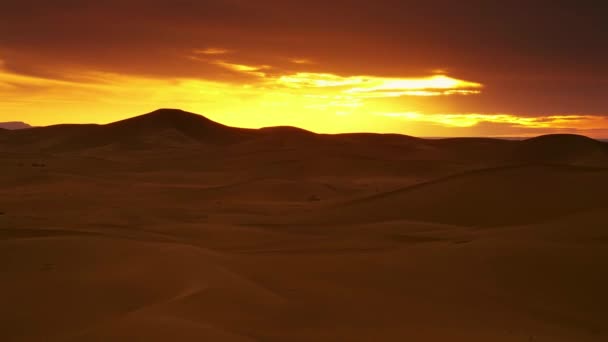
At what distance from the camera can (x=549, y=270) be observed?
26.5 ft

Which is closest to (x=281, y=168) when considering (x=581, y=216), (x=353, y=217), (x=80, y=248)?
(x=353, y=217)

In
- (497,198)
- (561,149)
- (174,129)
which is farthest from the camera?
(174,129)

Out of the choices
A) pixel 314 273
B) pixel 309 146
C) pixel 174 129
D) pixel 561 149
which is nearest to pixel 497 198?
pixel 314 273

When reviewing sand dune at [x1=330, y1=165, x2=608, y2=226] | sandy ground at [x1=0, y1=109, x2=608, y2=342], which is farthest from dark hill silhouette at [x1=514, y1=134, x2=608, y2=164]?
sandy ground at [x1=0, y1=109, x2=608, y2=342]

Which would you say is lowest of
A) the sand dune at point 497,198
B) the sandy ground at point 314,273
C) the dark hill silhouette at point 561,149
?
the sandy ground at point 314,273

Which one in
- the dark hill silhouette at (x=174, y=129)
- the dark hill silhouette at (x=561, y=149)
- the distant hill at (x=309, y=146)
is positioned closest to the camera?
the distant hill at (x=309, y=146)

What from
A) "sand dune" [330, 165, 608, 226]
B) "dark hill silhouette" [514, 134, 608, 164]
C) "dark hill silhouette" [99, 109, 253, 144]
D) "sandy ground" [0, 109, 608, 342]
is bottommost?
"sandy ground" [0, 109, 608, 342]

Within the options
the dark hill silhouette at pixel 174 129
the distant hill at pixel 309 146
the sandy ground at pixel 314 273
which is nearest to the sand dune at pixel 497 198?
the sandy ground at pixel 314 273

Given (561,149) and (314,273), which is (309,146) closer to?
(561,149)

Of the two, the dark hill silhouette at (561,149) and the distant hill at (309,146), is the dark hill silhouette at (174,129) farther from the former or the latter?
the dark hill silhouette at (561,149)

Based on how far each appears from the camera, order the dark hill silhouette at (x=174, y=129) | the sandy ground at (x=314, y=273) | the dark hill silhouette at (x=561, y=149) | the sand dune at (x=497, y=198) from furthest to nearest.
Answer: the dark hill silhouette at (x=174, y=129)
the dark hill silhouette at (x=561, y=149)
the sand dune at (x=497, y=198)
the sandy ground at (x=314, y=273)

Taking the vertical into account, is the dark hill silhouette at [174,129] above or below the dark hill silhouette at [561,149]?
above

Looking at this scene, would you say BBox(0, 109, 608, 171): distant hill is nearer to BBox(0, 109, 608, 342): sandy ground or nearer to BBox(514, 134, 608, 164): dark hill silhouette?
BBox(514, 134, 608, 164): dark hill silhouette

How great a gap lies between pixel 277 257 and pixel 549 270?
403 centimetres
